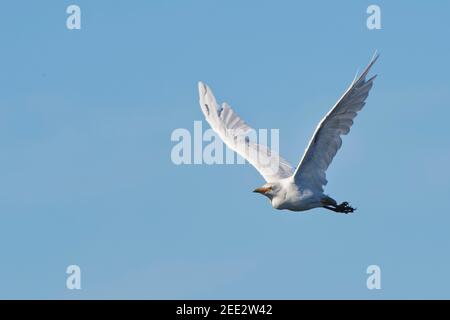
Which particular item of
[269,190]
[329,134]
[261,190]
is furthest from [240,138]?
[329,134]

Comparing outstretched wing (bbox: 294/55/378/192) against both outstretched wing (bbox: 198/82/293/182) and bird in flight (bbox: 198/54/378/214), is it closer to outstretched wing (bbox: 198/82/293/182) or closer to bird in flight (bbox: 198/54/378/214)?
bird in flight (bbox: 198/54/378/214)

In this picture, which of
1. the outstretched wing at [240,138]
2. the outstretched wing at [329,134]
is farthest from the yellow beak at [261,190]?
the outstretched wing at [240,138]

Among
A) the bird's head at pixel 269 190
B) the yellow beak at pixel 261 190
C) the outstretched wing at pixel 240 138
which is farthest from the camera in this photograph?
the outstretched wing at pixel 240 138

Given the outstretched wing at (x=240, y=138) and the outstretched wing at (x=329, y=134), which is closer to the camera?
the outstretched wing at (x=329, y=134)

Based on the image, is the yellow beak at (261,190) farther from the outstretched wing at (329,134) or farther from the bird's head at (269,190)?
the outstretched wing at (329,134)

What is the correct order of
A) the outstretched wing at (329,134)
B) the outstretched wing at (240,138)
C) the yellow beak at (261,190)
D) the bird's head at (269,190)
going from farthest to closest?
the outstretched wing at (240,138) → the yellow beak at (261,190) → the bird's head at (269,190) → the outstretched wing at (329,134)

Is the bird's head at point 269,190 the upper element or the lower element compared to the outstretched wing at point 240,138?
lower

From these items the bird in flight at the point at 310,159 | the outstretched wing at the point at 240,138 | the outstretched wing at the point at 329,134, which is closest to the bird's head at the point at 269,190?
the bird in flight at the point at 310,159

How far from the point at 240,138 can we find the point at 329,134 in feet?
23.7

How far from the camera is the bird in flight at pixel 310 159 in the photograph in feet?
115

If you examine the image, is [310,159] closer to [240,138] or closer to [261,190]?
[261,190]

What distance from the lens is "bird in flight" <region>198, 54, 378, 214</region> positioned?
35188 millimetres

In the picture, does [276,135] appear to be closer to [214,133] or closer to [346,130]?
[214,133]

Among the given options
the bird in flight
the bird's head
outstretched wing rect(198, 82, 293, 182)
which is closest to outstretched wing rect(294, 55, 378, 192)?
the bird in flight
